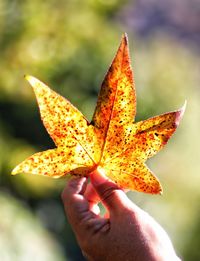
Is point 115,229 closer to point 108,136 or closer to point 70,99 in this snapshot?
point 108,136

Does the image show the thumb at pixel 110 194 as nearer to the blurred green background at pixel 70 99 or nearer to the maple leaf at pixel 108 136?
the maple leaf at pixel 108 136

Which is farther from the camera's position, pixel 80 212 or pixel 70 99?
pixel 70 99

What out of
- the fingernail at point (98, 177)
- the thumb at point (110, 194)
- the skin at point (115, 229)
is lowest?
the skin at point (115, 229)

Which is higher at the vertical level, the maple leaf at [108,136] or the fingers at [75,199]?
the maple leaf at [108,136]

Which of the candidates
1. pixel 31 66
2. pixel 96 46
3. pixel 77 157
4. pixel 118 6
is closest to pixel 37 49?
pixel 31 66

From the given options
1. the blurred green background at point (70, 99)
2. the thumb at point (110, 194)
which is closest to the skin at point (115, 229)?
the thumb at point (110, 194)

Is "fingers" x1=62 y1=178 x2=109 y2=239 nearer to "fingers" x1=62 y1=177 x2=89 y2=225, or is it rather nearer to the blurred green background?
"fingers" x1=62 y1=177 x2=89 y2=225

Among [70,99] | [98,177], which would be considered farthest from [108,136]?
[70,99]
